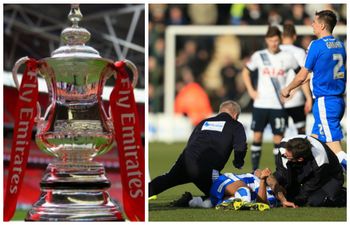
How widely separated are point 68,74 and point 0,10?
1311mm

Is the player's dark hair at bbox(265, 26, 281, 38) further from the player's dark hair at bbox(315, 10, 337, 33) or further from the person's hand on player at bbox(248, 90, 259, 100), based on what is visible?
the player's dark hair at bbox(315, 10, 337, 33)

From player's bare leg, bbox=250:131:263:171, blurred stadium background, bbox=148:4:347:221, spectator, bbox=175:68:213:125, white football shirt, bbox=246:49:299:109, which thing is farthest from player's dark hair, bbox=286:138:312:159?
spectator, bbox=175:68:213:125

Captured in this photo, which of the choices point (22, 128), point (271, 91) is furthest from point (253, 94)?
point (22, 128)

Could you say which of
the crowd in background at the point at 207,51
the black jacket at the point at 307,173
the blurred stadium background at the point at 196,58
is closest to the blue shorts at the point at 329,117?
the black jacket at the point at 307,173

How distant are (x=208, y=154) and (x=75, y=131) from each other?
5.18ft

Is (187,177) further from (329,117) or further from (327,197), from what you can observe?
(329,117)

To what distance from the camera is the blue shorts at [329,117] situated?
658 centimetres

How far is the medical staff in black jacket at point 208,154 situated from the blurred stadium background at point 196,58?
9215 mm

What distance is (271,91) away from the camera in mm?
8812

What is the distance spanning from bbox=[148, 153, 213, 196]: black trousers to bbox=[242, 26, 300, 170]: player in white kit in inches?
102

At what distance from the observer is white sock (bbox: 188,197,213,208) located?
5.85 metres

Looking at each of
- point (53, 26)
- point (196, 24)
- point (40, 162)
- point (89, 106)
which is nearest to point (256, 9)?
point (196, 24)

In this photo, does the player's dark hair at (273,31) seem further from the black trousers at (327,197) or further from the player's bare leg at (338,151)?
the black trousers at (327,197)

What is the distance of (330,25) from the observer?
6.32 m
